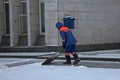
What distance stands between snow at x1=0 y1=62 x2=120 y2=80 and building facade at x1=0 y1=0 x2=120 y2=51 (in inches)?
285

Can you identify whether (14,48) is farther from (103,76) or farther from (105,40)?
(103,76)

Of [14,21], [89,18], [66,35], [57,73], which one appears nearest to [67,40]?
[66,35]

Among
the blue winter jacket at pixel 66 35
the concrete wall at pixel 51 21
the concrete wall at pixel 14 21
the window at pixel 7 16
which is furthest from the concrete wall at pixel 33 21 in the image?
the blue winter jacket at pixel 66 35

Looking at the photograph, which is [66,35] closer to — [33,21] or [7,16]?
[33,21]

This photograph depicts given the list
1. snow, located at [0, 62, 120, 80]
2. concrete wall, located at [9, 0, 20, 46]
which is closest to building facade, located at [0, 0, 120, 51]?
concrete wall, located at [9, 0, 20, 46]

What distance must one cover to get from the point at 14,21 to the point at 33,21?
1383 mm

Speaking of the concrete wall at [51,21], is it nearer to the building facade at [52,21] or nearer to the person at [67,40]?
the building facade at [52,21]

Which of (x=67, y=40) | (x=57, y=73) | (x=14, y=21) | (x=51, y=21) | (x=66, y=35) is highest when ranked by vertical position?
(x=51, y=21)

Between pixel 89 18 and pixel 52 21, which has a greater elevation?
pixel 89 18

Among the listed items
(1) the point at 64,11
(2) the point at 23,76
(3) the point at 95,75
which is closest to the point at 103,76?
(3) the point at 95,75

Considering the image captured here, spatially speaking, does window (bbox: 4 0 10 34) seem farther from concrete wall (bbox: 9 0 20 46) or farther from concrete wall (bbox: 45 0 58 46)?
concrete wall (bbox: 45 0 58 46)

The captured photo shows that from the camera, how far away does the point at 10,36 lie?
25.9 metres

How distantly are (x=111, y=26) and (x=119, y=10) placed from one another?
49.1 inches

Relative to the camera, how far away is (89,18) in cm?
2452
